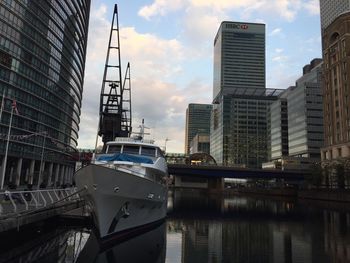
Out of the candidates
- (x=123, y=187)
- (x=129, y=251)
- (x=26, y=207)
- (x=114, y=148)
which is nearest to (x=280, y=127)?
(x=114, y=148)

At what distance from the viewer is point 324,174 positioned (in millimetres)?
93938

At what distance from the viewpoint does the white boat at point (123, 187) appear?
2197cm

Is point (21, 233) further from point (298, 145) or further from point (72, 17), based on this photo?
point (298, 145)

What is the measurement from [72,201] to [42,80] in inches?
2654

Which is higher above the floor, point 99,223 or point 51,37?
point 51,37

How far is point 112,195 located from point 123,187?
830 millimetres

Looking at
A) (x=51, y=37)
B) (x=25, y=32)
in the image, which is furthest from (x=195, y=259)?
(x=51, y=37)

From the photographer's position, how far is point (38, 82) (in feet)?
302

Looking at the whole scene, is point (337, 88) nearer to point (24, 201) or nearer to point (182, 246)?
point (182, 246)

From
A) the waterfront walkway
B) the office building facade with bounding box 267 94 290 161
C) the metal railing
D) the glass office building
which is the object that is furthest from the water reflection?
the office building facade with bounding box 267 94 290 161

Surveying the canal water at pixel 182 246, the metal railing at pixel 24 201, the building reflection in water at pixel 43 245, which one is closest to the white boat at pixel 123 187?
the canal water at pixel 182 246

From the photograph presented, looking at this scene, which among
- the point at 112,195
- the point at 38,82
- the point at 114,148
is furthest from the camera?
the point at 38,82

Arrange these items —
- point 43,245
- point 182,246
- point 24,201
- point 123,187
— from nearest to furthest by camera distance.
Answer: point 43,245 → point 123,187 → point 24,201 → point 182,246

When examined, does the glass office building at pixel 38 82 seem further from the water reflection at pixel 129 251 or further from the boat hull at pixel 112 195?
the water reflection at pixel 129 251
